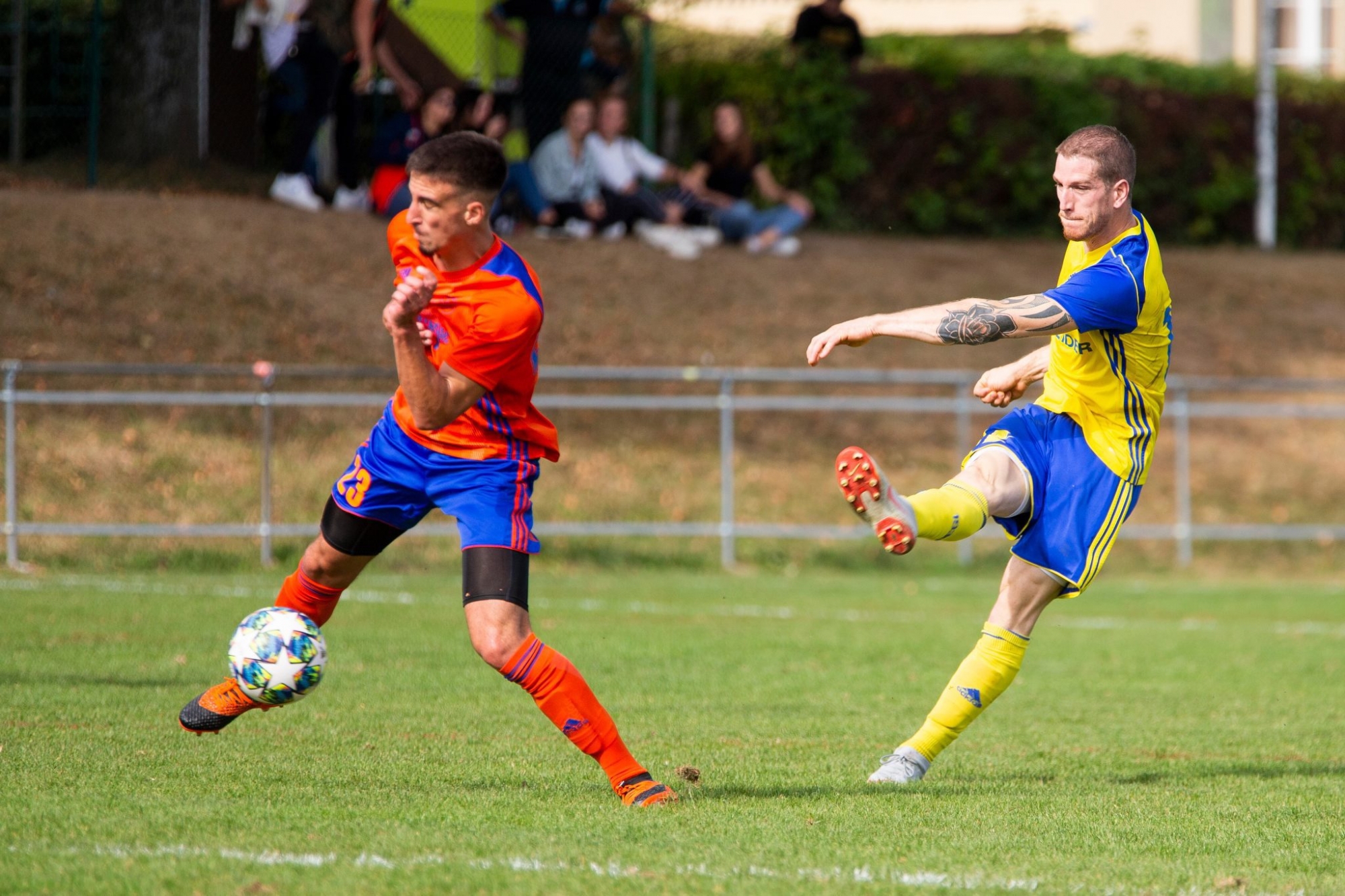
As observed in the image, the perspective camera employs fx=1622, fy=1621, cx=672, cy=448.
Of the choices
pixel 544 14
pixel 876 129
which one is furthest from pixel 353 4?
pixel 876 129

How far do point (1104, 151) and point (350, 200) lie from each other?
47.3ft

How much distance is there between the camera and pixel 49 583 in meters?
12.3

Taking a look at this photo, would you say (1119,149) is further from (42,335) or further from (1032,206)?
(1032,206)

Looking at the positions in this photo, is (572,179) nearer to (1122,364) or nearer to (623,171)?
(623,171)

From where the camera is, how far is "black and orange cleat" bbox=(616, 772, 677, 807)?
527cm

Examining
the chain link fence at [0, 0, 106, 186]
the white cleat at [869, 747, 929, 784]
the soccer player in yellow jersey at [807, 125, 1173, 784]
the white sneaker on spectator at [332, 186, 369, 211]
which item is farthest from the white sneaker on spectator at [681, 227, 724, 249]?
the white cleat at [869, 747, 929, 784]

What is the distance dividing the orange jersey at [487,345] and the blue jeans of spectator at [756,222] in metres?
15.0

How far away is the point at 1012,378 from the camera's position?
6.18m

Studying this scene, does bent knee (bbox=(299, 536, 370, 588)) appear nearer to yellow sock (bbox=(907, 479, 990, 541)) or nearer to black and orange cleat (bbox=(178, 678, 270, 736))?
black and orange cleat (bbox=(178, 678, 270, 736))

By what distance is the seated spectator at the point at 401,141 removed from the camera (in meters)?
16.7

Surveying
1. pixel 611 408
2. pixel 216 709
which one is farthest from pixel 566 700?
pixel 611 408

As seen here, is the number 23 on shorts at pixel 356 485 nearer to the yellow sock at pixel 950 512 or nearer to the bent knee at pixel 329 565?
the bent knee at pixel 329 565

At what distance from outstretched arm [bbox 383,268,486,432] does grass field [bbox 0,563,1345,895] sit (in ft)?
4.14

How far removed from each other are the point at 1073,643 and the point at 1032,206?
1361 centimetres
